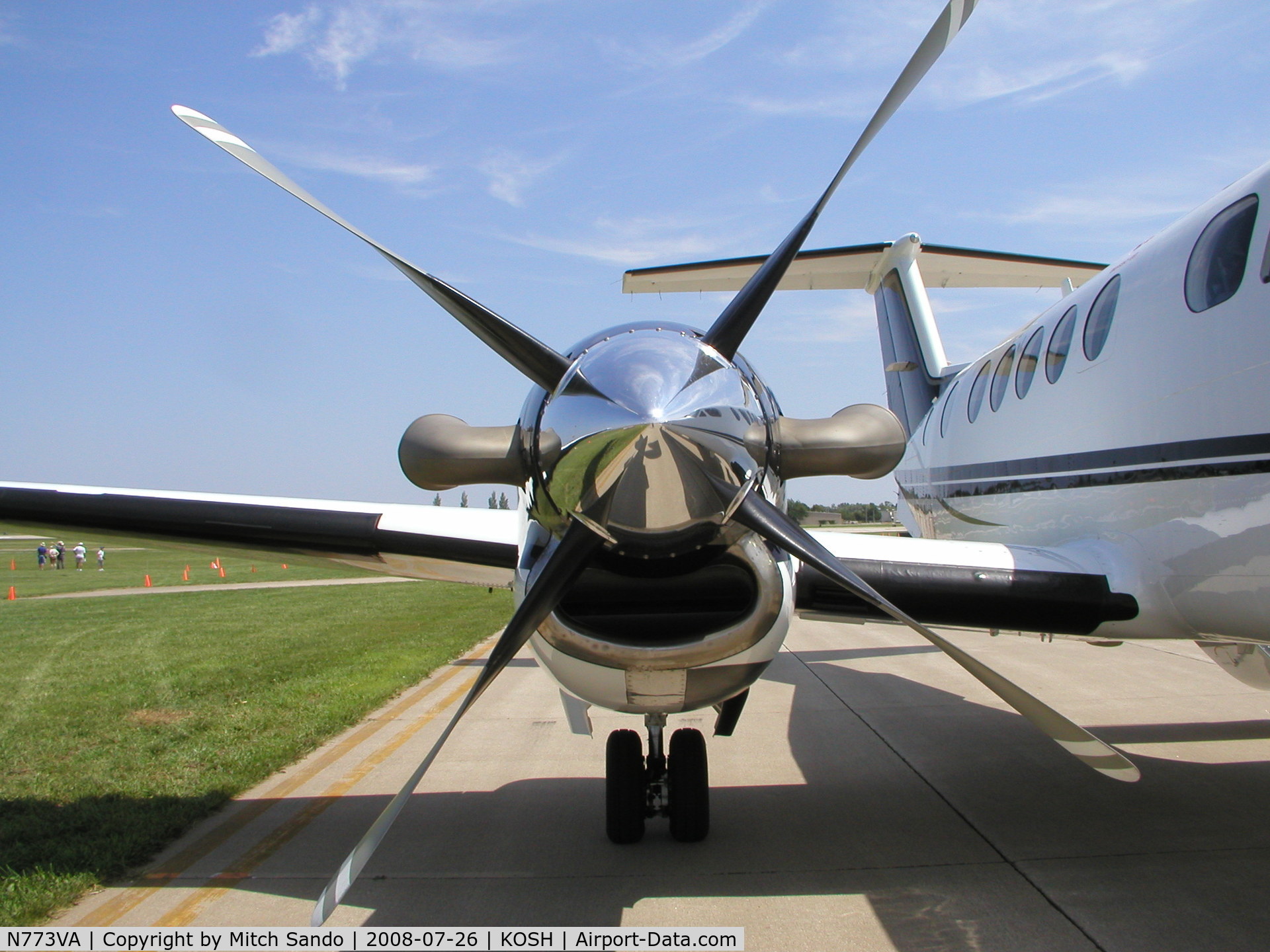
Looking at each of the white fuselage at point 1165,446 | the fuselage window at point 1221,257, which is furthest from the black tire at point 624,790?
the fuselage window at point 1221,257

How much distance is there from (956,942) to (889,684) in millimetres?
6426

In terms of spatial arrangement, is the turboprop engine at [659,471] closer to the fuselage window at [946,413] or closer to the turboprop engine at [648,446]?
the turboprop engine at [648,446]

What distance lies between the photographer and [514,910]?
405cm

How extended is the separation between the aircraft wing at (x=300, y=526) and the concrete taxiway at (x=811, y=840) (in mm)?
1525

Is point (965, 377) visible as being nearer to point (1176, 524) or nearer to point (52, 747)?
point (1176, 524)

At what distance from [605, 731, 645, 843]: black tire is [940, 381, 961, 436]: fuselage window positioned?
416cm

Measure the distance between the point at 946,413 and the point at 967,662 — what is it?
190 inches

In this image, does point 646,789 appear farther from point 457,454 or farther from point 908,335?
point 908,335

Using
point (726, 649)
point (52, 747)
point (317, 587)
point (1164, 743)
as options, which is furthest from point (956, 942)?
point (317, 587)

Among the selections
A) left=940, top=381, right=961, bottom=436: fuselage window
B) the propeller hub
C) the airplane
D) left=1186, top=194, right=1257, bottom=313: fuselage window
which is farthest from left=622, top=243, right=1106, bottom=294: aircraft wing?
the propeller hub

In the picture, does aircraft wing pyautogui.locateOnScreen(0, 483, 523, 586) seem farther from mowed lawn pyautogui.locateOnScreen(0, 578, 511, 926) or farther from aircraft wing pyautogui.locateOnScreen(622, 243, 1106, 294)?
aircraft wing pyautogui.locateOnScreen(622, 243, 1106, 294)

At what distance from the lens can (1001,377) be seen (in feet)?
21.8

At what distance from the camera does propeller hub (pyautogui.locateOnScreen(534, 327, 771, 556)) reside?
2.93 meters

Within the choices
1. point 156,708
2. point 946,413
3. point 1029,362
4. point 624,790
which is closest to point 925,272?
point 946,413
